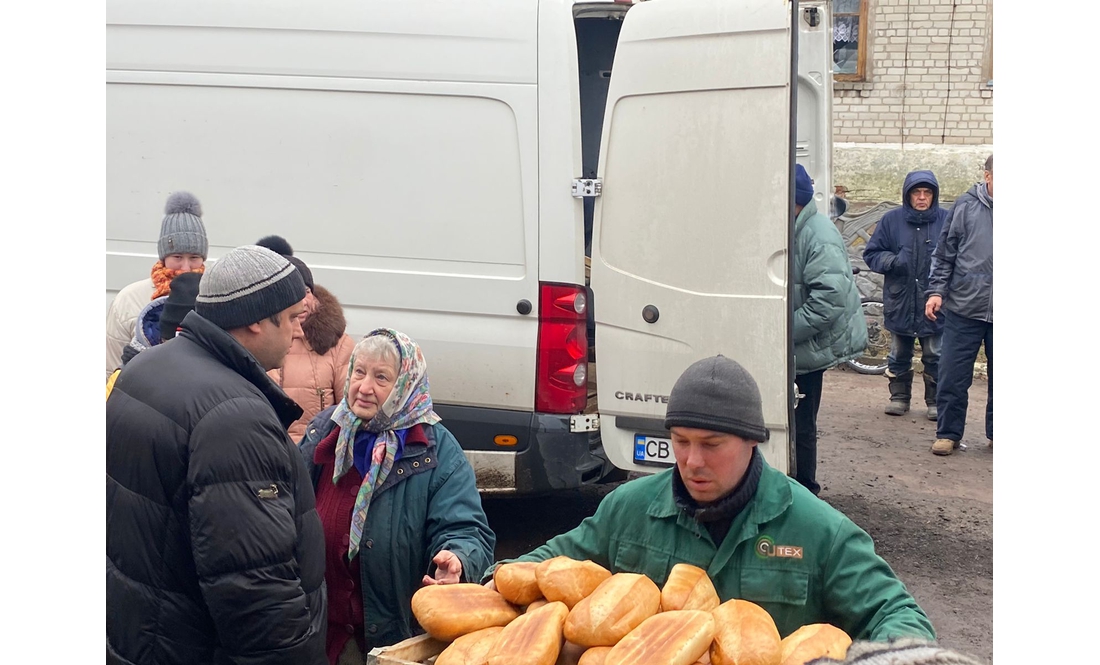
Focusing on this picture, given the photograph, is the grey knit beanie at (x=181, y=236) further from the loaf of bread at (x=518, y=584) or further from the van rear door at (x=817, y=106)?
the van rear door at (x=817, y=106)

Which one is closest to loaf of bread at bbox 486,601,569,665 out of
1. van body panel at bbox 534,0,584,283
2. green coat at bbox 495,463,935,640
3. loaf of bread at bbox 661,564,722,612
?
loaf of bread at bbox 661,564,722,612

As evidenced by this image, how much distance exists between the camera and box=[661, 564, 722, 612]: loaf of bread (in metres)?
2.17

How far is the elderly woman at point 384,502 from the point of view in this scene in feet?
10.3

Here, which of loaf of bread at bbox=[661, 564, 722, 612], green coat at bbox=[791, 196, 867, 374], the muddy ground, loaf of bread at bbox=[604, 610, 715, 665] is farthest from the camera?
green coat at bbox=[791, 196, 867, 374]

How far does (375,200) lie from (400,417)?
241cm

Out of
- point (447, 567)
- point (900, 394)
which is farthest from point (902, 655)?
point (900, 394)

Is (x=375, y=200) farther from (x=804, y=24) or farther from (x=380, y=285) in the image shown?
(x=804, y=24)

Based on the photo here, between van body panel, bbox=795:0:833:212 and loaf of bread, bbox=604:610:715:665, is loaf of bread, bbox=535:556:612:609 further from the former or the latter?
van body panel, bbox=795:0:833:212

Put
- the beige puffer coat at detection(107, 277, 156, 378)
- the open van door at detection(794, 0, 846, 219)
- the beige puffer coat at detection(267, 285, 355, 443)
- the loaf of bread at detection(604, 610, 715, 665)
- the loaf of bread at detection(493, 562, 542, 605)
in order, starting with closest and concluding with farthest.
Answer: the loaf of bread at detection(604, 610, 715, 665)
the loaf of bread at detection(493, 562, 542, 605)
the beige puffer coat at detection(267, 285, 355, 443)
the beige puffer coat at detection(107, 277, 156, 378)
the open van door at detection(794, 0, 846, 219)

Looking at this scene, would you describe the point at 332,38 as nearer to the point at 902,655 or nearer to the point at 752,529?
the point at 752,529

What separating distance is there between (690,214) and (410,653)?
10.8ft

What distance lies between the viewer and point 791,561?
236 centimetres

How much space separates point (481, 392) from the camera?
5379mm

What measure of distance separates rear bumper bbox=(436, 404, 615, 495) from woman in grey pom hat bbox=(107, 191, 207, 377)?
1.46 metres
